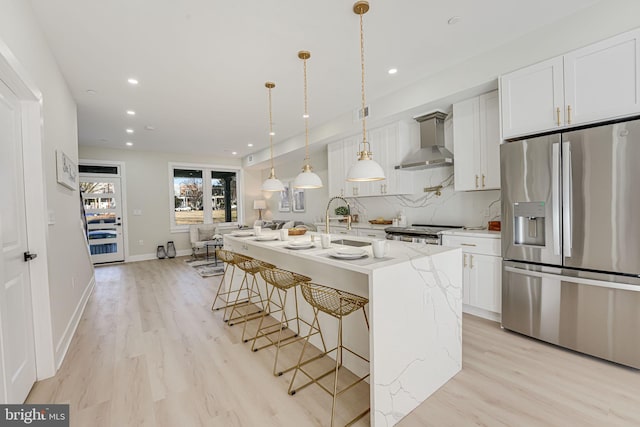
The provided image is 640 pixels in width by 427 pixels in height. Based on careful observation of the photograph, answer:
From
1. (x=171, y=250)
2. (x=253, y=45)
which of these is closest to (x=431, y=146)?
(x=253, y=45)

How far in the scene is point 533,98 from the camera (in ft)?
8.46

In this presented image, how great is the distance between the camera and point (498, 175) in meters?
3.13

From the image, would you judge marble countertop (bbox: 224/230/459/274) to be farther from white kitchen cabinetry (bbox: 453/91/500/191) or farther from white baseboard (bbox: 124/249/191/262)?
white baseboard (bbox: 124/249/191/262)

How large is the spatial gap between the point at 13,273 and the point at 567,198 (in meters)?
4.15

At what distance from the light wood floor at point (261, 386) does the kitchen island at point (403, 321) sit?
0.48 ft

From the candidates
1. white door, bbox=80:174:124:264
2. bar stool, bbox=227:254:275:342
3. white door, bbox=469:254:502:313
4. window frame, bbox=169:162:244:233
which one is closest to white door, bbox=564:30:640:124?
white door, bbox=469:254:502:313

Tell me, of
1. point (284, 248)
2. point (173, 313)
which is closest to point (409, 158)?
point (284, 248)

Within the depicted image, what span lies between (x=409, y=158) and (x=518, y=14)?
1.94 meters

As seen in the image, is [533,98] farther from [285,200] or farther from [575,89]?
[285,200]

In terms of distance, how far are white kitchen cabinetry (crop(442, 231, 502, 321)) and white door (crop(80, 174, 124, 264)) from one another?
7.34 meters

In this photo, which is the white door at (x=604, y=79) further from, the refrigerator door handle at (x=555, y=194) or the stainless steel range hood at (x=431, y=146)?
the stainless steel range hood at (x=431, y=146)

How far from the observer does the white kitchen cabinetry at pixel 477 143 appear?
317cm

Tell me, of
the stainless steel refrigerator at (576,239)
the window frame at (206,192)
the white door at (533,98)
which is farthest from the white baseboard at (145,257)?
the white door at (533,98)

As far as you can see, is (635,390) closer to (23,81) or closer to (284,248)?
(284,248)
